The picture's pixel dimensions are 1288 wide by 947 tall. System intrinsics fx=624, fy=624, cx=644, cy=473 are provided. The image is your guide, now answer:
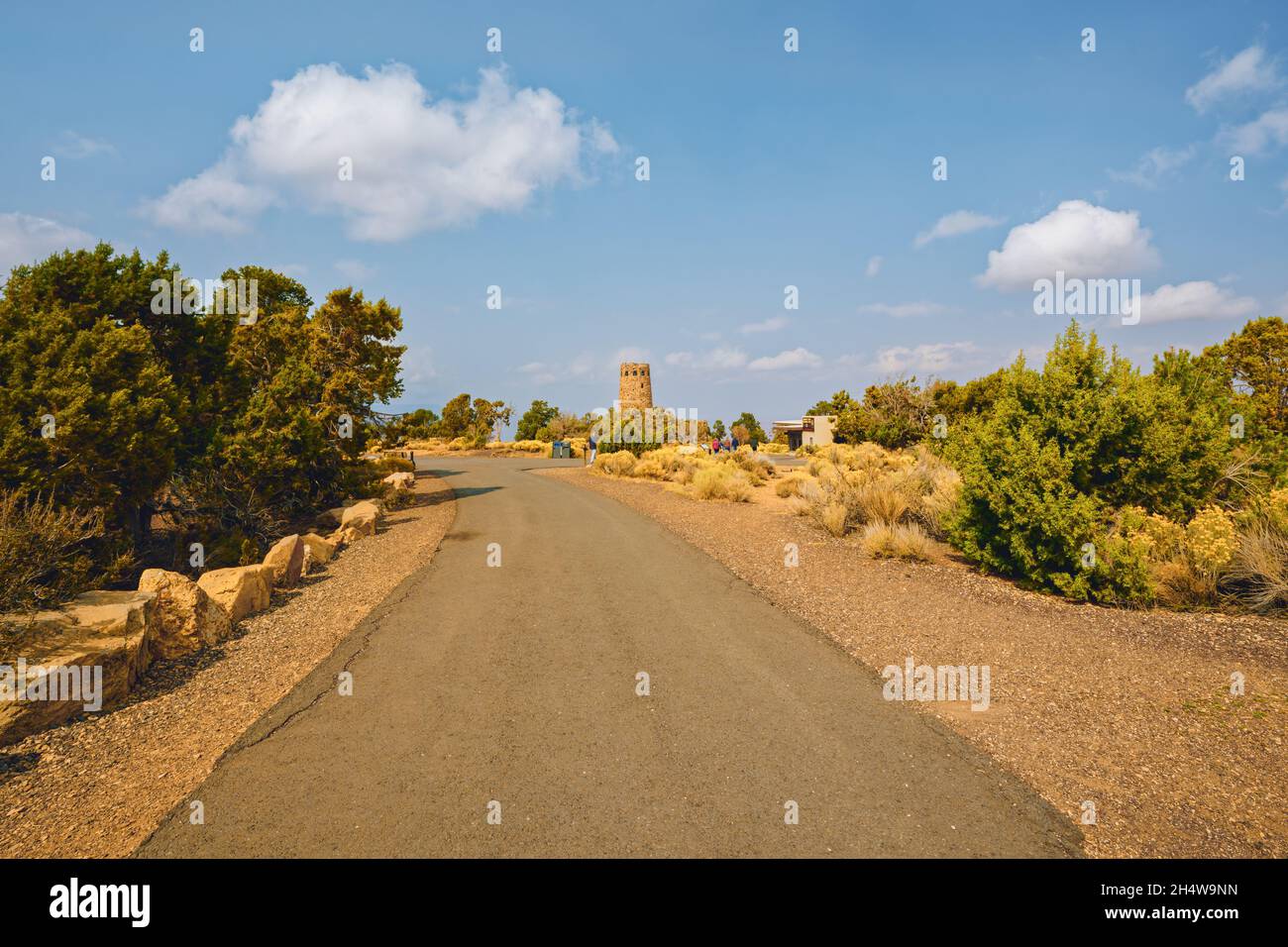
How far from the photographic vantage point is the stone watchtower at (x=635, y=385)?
6231 centimetres

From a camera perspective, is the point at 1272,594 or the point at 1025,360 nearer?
the point at 1272,594

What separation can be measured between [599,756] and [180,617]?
6.49 meters

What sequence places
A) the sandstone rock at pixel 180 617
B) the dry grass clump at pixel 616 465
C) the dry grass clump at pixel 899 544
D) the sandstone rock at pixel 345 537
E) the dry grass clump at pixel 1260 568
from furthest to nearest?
1. the dry grass clump at pixel 616 465
2. the sandstone rock at pixel 345 537
3. the dry grass clump at pixel 899 544
4. the dry grass clump at pixel 1260 568
5. the sandstone rock at pixel 180 617

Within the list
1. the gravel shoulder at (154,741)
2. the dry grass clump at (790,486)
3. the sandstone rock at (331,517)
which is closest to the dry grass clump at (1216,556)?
the gravel shoulder at (154,741)

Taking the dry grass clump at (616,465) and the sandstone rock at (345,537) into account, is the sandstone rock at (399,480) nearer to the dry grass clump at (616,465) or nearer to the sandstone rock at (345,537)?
the sandstone rock at (345,537)

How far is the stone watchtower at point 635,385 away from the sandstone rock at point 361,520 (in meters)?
46.0

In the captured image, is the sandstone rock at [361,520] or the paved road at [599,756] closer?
the paved road at [599,756]

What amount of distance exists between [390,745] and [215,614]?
4933mm

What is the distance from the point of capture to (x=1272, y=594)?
884 cm

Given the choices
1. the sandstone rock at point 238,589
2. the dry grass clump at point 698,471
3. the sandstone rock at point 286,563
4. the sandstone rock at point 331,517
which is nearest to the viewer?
the sandstone rock at point 238,589

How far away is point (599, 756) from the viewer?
5562 mm
